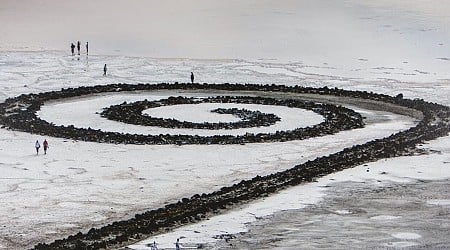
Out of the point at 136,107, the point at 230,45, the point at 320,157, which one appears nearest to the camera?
the point at 320,157

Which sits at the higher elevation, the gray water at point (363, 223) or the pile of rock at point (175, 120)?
the pile of rock at point (175, 120)

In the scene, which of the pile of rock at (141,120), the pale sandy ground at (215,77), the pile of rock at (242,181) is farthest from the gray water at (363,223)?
the pile of rock at (141,120)

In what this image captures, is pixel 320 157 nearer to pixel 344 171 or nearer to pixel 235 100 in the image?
pixel 344 171

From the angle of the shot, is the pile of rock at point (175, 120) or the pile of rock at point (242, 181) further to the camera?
the pile of rock at point (175, 120)

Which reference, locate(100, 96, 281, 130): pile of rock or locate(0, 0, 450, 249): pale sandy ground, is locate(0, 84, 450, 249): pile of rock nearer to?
locate(0, 0, 450, 249): pale sandy ground

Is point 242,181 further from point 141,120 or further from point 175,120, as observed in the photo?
point 141,120

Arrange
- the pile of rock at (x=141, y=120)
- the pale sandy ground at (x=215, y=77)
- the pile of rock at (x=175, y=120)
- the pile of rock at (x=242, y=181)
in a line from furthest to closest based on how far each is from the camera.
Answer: the pile of rock at (x=175, y=120), the pile of rock at (x=141, y=120), the pale sandy ground at (x=215, y=77), the pile of rock at (x=242, y=181)

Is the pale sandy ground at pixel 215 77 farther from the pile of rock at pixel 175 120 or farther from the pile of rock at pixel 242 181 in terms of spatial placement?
the pile of rock at pixel 175 120

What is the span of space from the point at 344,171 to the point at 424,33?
38.1 metres

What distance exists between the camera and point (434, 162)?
30.4 meters

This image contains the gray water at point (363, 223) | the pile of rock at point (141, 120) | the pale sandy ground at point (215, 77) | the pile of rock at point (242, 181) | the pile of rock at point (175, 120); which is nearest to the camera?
the gray water at point (363, 223)

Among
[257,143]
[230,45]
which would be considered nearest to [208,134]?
[257,143]

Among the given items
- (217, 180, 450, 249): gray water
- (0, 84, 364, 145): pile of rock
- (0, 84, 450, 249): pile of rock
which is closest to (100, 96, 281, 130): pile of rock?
(0, 84, 364, 145): pile of rock

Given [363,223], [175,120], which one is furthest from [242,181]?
[175,120]
